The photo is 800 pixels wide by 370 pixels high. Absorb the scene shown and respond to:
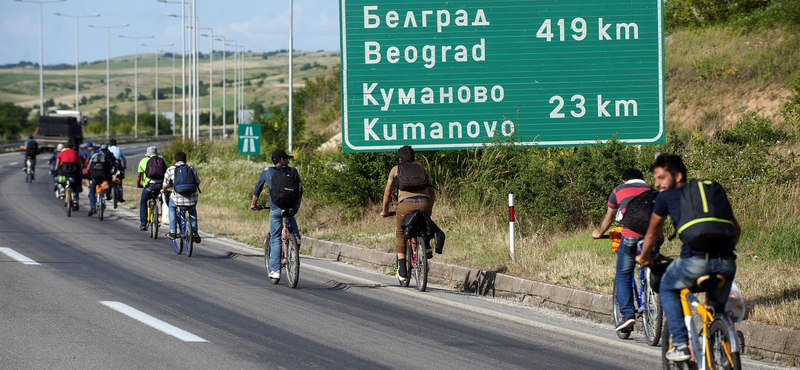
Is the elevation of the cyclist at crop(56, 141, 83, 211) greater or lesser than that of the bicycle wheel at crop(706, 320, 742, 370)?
greater

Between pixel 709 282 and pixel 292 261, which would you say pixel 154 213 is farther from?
pixel 709 282

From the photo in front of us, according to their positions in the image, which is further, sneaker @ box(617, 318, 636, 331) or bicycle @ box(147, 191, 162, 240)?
bicycle @ box(147, 191, 162, 240)

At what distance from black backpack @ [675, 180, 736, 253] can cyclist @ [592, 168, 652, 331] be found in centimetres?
244

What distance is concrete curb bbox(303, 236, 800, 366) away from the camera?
764 cm

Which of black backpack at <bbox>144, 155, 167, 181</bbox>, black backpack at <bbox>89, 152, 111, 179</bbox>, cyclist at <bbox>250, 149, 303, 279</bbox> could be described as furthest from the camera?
black backpack at <bbox>89, 152, 111, 179</bbox>

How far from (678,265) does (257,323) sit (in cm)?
428

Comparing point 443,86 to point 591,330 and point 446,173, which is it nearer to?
point 446,173

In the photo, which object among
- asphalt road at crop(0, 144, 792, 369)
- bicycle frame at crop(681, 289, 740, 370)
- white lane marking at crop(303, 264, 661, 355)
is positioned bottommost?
white lane marking at crop(303, 264, 661, 355)

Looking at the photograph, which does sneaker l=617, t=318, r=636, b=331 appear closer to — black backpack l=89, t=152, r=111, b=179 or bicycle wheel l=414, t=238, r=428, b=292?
bicycle wheel l=414, t=238, r=428, b=292

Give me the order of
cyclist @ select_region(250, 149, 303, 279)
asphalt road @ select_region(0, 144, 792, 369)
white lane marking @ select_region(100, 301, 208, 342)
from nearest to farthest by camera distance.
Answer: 1. asphalt road @ select_region(0, 144, 792, 369)
2. white lane marking @ select_region(100, 301, 208, 342)
3. cyclist @ select_region(250, 149, 303, 279)

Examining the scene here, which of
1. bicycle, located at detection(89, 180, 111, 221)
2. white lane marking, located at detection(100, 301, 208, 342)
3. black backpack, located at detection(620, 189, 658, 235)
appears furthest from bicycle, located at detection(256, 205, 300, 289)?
bicycle, located at detection(89, 180, 111, 221)

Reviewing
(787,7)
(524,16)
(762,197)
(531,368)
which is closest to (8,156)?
(787,7)

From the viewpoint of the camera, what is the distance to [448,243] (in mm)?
14312

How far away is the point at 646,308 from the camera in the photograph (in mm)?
8289
